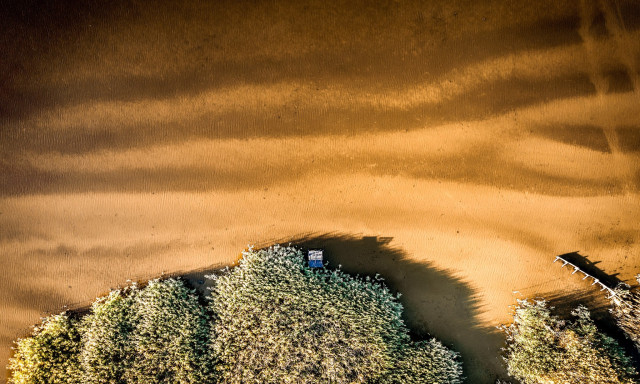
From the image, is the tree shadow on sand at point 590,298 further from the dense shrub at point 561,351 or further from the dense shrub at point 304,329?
the dense shrub at point 304,329

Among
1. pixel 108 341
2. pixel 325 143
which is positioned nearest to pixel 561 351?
pixel 325 143

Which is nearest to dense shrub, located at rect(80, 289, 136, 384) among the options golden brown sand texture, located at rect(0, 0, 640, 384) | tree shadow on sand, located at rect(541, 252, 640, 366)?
golden brown sand texture, located at rect(0, 0, 640, 384)

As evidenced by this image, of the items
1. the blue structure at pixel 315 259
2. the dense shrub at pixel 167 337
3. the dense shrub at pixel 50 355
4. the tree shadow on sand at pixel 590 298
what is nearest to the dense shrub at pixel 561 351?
the tree shadow on sand at pixel 590 298

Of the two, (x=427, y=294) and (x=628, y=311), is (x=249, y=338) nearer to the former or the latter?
(x=427, y=294)

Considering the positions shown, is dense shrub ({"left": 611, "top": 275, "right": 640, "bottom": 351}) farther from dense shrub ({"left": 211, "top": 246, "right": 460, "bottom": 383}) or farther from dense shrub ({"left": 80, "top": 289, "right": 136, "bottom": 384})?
dense shrub ({"left": 80, "top": 289, "right": 136, "bottom": 384})

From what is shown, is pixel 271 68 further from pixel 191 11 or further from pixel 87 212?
pixel 87 212
